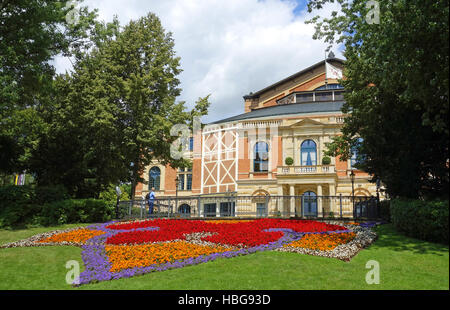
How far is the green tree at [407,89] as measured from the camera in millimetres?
6965

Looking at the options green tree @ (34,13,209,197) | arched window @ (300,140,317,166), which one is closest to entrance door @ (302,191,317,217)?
arched window @ (300,140,317,166)

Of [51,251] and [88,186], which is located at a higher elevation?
[88,186]

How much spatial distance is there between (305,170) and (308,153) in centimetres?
360

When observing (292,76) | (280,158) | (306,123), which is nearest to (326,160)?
(306,123)

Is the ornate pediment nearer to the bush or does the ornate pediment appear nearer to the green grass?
the bush

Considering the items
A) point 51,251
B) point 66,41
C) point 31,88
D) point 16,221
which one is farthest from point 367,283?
point 66,41

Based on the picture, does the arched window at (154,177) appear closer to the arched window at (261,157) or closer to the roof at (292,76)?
the roof at (292,76)

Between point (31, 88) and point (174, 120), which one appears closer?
point (31, 88)

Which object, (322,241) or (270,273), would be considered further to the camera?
(322,241)

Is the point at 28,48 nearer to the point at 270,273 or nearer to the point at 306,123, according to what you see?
the point at 270,273

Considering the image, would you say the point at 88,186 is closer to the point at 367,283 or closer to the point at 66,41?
the point at 66,41

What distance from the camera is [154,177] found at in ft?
180

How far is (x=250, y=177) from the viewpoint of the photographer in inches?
1486

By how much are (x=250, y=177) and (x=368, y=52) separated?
2681 cm
